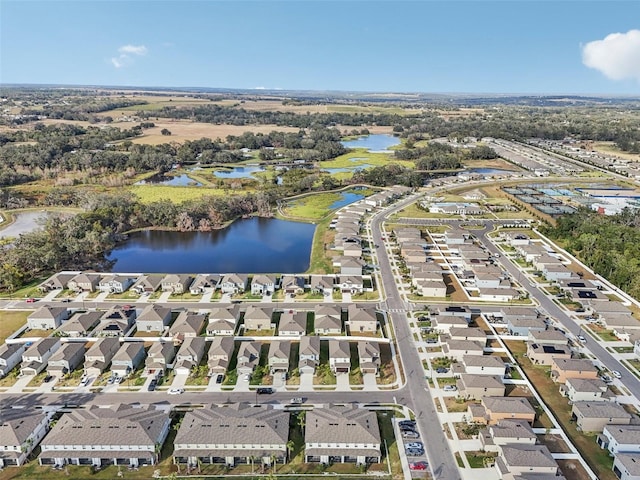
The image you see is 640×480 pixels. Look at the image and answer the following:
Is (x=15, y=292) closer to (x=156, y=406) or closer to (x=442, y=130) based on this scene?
(x=156, y=406)

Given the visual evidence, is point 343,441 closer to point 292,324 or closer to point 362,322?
point 292,324

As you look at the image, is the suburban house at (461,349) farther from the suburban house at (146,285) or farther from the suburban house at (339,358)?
the suburban house at (146,285)

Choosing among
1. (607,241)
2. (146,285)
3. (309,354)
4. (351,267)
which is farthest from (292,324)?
(607,241)

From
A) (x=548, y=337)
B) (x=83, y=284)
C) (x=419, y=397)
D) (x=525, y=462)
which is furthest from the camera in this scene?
(x=83, y=284)

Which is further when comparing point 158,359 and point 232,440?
point 158,359

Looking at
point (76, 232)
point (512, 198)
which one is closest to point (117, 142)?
point (76, 232)

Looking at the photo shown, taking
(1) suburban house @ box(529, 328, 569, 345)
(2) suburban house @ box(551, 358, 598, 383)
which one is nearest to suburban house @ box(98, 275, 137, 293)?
(1) suburban house @ box(529, 328, 569, 345)
